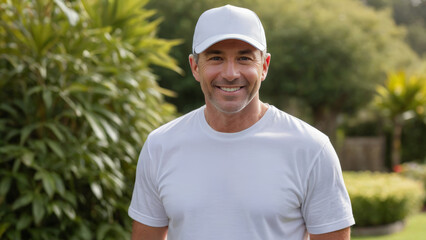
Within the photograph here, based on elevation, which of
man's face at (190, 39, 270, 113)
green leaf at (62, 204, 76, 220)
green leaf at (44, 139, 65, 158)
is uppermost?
man's face at (190, 39, 270, 113)

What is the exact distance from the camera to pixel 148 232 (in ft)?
6.47

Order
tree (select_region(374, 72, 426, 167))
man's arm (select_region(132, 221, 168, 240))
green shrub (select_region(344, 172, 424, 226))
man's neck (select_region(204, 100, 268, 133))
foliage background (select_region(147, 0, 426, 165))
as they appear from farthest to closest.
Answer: foliage background (select_region(147, 0, 426, 165)) → tree (select_region(374, 72, 426, 167)) → green shrub (select_region(344, 172, 424, 226)) → man's arm (select_region(132, 221, 168, 240)) → man's neck (select_region(204, 100, 268, 133))

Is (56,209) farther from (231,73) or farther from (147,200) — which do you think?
(231,73)

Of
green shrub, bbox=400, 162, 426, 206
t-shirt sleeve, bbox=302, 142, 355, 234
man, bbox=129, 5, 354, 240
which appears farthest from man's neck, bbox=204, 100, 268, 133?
green shrub, bbox=400, 162, 426, 206

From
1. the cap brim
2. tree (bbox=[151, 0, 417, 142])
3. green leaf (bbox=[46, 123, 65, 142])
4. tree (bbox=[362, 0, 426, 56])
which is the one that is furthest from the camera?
tree (bbox=[362, 0, 426, 56])

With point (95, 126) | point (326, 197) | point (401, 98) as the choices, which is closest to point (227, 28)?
point (326, 197)

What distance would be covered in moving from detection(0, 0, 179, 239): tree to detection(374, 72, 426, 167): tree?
520 inches

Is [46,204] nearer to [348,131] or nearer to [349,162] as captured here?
[349,162]

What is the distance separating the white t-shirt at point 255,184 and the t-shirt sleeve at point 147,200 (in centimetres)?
7

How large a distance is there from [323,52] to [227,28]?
18770 millimetres

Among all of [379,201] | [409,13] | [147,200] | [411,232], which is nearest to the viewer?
[147,200]

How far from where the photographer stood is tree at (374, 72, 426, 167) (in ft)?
52.1

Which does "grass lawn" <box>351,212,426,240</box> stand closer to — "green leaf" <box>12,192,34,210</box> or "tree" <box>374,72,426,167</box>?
"tree" <box>374,72,426,167</box>

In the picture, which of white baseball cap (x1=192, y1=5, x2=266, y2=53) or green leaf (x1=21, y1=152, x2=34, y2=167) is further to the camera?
green leaf (x1=21, y1=152, x2=34, y2=167)
